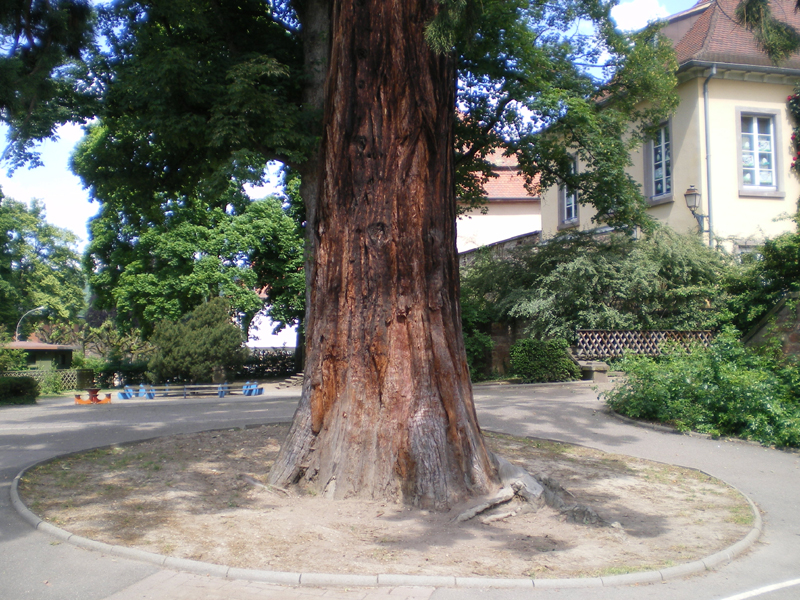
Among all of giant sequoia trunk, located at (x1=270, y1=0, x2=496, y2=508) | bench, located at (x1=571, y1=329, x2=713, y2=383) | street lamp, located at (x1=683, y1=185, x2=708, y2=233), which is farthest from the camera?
street lamp, located at (x1=683, y1=185, x2=708, y2=233)

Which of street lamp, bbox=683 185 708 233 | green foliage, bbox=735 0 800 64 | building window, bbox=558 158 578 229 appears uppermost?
building window, bbox=558 158 578 229

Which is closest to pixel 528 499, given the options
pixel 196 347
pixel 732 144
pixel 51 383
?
pixel 196 347

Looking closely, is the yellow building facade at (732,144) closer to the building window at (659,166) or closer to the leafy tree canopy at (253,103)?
the building window at (659,166)

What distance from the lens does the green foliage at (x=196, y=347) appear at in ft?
77.1

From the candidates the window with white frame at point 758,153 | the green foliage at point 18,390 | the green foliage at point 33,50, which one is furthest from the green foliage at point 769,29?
the green foliage at point 18,390

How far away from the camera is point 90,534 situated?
5703 mm

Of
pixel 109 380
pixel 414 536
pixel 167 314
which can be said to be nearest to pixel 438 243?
pixel 414 536

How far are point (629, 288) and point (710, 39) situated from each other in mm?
10078

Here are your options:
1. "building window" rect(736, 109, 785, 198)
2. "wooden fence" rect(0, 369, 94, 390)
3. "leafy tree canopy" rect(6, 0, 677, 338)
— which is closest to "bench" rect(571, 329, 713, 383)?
"leafy tree canopy" rect(6, 0, 677, 338)

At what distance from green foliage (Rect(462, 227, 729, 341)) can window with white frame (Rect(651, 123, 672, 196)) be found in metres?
3.78

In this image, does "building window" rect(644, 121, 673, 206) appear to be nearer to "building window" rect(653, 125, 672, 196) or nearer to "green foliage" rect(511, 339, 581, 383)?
"building window" rect(653, 125, 672, 196)

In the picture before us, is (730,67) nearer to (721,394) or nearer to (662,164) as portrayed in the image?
(662,164)

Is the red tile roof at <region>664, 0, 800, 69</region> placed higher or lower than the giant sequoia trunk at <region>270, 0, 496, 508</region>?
higher

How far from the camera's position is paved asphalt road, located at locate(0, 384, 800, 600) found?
4.69 m
